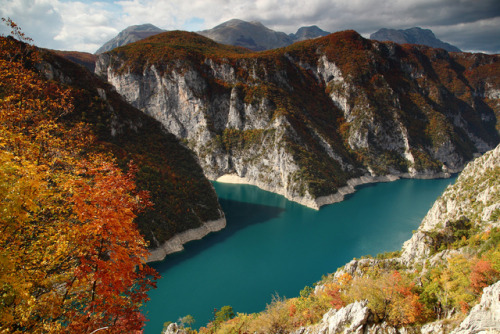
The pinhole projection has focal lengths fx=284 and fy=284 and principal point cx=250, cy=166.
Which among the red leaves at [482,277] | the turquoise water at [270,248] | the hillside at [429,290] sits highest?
the red leaves at [482,277]

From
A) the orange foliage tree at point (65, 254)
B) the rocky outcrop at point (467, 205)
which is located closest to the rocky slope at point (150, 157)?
the rocky outcrop at point (467, 205)

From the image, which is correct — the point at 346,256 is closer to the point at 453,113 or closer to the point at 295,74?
the point at 295,74

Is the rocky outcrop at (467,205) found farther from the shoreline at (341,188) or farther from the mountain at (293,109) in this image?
the mountain at (293,109)

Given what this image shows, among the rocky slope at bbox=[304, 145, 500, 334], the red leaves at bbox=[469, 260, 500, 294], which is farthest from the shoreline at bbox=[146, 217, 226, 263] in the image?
the red leaves at bbox=[469, 260, 500, 294]

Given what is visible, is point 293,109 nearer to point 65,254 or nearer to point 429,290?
point 429,290

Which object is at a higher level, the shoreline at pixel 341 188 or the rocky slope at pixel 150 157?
the rocky slope at pixel 150 157

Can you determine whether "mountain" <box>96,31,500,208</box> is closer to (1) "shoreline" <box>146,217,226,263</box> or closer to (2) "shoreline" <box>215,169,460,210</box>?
(2) "shoreline" <box>215,169,460,210</box>

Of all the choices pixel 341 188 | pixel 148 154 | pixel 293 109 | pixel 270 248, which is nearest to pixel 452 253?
pixel 270 248
